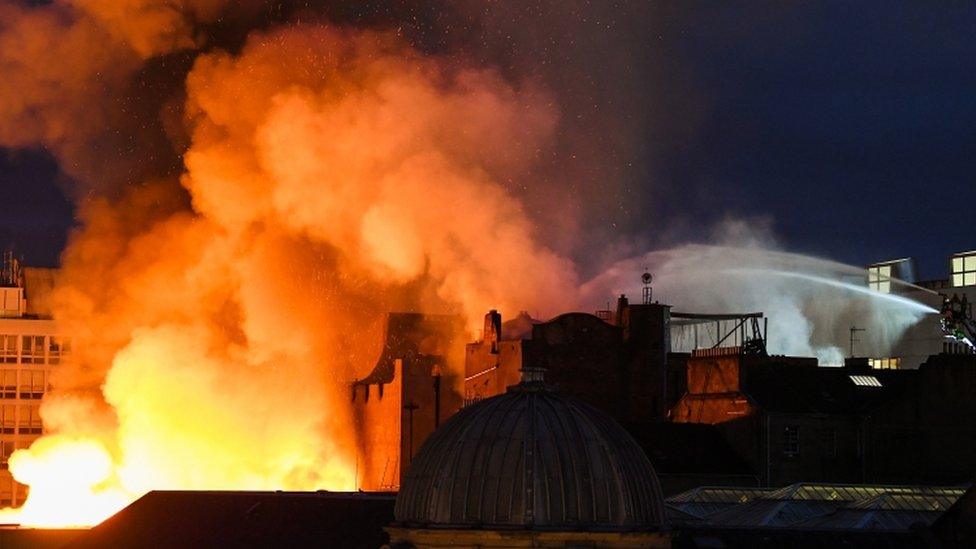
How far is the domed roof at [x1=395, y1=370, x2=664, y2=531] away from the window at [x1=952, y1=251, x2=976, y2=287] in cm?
9935

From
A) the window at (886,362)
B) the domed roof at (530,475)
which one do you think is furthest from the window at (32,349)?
the domed roof at (530,475)

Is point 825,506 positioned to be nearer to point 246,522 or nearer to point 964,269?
point 246,522

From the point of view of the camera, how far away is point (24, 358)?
19000cm

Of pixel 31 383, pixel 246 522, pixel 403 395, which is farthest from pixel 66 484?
pixel 31 383

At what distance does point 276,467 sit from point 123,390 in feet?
32.0

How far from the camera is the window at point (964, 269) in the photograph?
171000 mm

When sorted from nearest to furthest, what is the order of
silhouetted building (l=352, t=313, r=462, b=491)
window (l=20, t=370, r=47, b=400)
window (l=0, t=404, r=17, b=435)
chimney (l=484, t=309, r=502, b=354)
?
chimney (l=484, t=309, r=502, b=354)
silhouetted building (l=352, t=313, r=462, b=491)
window (l=0, t=404, r=17, b=435)
window (l=20, t=370, r=47, b=400)

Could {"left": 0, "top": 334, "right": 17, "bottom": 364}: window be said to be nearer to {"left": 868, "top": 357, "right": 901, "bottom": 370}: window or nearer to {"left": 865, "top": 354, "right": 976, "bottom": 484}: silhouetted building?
{"left": 868, "top": 357, "right": 901, "bottom": 370}: window

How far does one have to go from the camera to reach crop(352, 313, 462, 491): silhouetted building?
14262 cm

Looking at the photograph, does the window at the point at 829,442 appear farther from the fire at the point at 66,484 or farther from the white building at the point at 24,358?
the white building at the point at 24,358

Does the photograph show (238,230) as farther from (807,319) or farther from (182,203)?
(807,319)

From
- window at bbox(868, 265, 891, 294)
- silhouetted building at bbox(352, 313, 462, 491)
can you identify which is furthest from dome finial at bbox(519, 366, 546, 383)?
window at bbox(868, 265, 891, 294)

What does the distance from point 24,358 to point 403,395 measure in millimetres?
55473

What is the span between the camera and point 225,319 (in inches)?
5915
